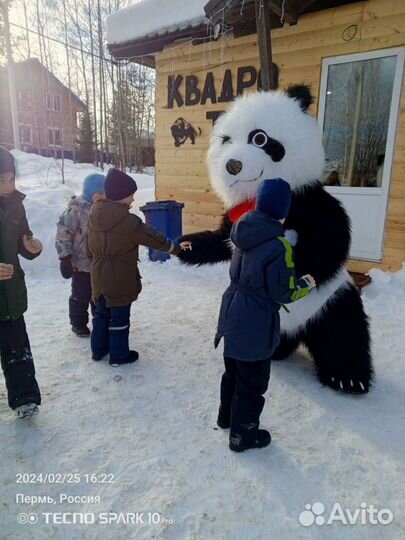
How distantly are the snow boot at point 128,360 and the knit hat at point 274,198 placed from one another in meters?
1.60

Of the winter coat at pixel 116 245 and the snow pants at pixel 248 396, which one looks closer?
the snow pants at pixel 248 396

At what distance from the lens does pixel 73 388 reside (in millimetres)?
2469

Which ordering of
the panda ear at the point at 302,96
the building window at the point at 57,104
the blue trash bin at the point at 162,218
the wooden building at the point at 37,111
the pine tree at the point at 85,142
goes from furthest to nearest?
the building window at the point at 57,104
the wooden building at the point at 37,111
the pine tree at the point at 85,142
the blue trash bin at the point at 162,218
the panda ear at the point at 302,96

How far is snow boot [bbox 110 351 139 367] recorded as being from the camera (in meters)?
2.76

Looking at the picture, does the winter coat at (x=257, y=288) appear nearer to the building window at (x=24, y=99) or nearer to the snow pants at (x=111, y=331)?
the snow pants at (x=111, y=331)

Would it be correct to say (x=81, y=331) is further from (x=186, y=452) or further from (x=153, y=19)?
(x=153, y=19)

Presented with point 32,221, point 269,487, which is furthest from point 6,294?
point 32,221

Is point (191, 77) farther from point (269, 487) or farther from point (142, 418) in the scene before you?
point (269, 487)

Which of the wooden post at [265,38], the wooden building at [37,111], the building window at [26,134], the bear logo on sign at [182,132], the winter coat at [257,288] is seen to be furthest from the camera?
the building window at [26,134]

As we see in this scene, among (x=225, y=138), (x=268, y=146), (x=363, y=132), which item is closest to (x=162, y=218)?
(x=363, y=132)

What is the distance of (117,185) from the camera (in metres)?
2.60

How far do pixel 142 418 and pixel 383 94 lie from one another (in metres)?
4.58

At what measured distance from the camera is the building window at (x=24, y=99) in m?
29.9

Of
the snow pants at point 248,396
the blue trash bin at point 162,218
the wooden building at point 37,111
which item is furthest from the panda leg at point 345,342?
the wooden building at point 37,111
